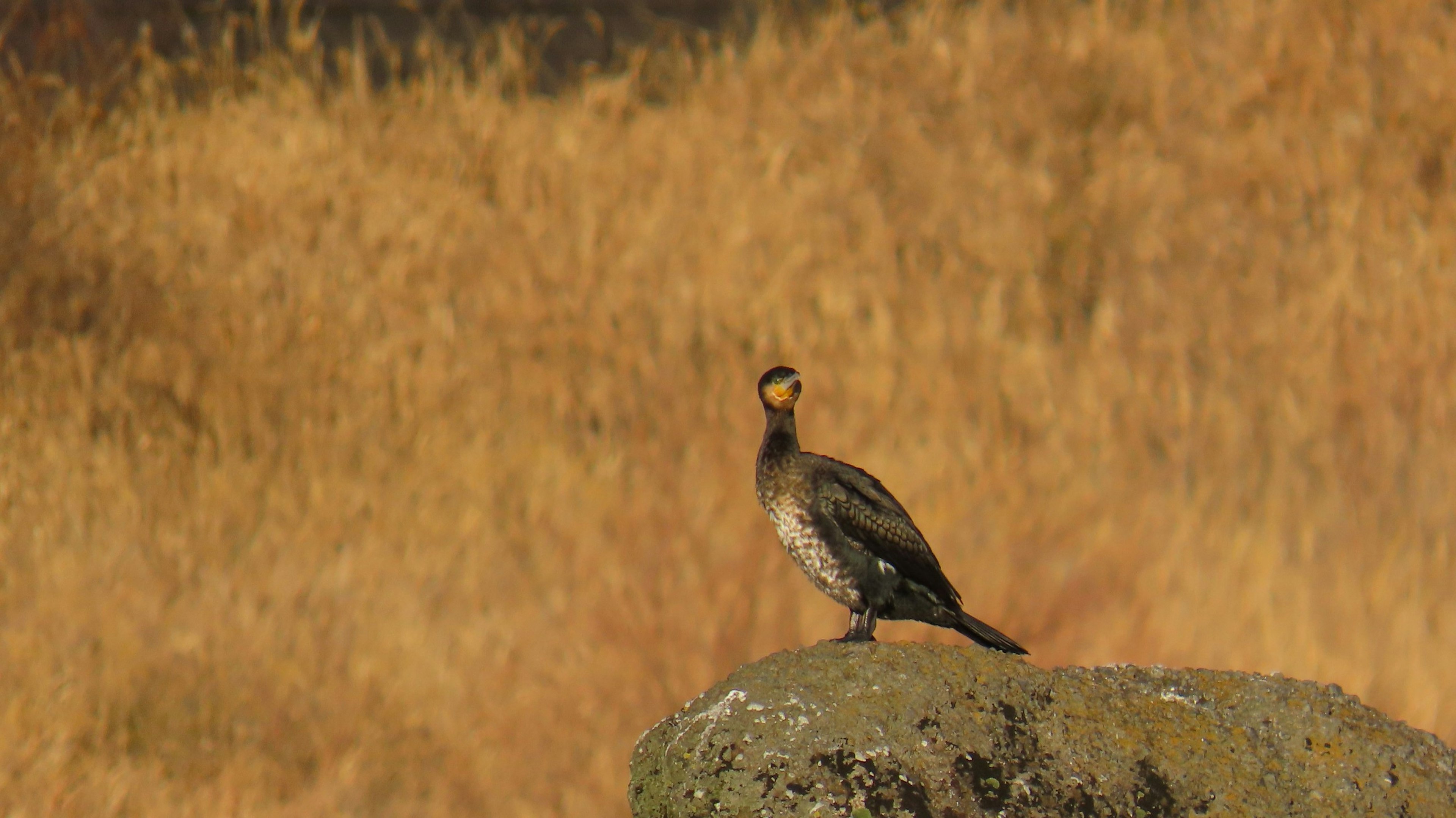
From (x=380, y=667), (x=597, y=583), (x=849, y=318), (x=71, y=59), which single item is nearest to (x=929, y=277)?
(x=849, y=318)

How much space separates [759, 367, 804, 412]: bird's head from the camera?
132 inches

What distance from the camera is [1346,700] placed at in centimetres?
342

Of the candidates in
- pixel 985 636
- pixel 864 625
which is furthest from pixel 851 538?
pixel 985 636

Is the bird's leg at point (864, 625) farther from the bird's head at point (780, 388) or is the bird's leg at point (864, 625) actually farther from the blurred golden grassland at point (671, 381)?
the blurred golden grassland at point (671, 381)

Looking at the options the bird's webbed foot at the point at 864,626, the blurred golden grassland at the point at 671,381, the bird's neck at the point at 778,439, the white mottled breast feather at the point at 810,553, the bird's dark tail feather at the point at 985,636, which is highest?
the bird's neck at the point at 778,439

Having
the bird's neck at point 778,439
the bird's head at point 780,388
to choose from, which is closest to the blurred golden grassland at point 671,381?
the bird's neck at point 778,439

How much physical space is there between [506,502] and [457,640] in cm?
139

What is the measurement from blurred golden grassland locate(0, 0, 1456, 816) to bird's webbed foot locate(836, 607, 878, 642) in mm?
2015

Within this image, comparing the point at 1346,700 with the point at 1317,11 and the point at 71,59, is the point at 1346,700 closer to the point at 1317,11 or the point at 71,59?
the point at 1317,11

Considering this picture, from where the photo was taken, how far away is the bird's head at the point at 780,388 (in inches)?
132

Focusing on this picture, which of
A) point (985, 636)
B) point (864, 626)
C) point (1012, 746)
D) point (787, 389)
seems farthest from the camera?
point (864, 626)

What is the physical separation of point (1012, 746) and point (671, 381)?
536cm

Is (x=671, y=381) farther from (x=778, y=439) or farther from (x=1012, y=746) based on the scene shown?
(x=1012, y=746)

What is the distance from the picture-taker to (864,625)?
3.58 meters
